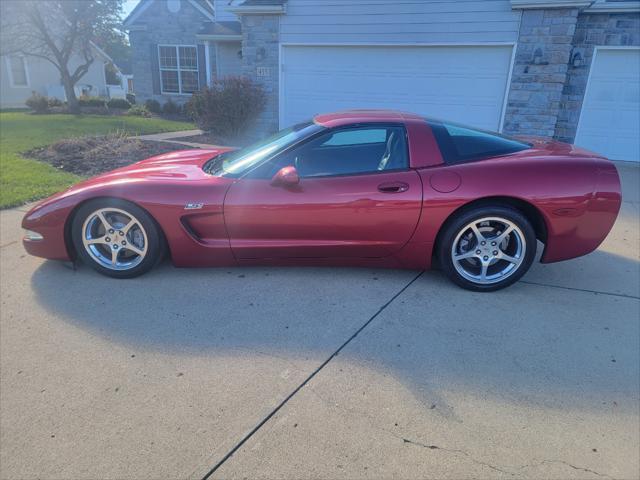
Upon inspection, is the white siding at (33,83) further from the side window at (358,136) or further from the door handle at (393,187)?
the door handle at (393,187)

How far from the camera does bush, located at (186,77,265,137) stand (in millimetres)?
10344

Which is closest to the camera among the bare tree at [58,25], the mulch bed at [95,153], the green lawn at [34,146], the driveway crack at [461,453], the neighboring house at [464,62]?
the driveway crack at [461,453]

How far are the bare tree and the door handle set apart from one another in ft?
60.6

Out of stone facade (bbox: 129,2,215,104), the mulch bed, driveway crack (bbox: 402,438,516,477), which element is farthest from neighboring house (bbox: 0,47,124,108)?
driveway crack (bbox: 402,438,516,477)

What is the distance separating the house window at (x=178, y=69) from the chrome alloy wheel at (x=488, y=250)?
17.2 m

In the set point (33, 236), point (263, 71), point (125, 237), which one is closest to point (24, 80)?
point (263, 71)

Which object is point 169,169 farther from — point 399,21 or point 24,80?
point 24,80

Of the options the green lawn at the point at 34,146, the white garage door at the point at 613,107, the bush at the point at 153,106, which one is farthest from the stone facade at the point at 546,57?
the bush at the point at 153,106

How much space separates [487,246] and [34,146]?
9638mm

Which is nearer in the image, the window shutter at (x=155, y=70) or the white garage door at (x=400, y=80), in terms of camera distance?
the white garage door at (x=400, y=80)

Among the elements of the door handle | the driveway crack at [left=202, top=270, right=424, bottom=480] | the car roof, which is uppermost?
the car roof

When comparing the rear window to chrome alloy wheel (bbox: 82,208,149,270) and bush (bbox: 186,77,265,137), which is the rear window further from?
bush (bbox: 186,77,265,137)

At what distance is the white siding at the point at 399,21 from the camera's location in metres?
9.13

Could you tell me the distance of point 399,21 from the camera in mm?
9789
